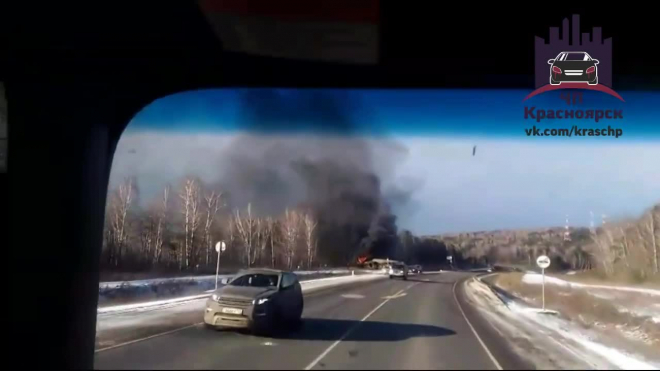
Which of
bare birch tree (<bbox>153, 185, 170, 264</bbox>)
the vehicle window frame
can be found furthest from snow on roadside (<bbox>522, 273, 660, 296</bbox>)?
bare birch tree (<bbox>153, 185, 170, 264</bbox>)

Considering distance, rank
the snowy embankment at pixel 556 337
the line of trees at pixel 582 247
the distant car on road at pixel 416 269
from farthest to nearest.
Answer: the distant car on road at pixel 416 269 < the line of trees at pixel 582 247 < the snowy embankment at pixel 556 337

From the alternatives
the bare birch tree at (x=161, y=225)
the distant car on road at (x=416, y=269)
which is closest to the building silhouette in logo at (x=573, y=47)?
the distant car on road at (x=416, y=269)

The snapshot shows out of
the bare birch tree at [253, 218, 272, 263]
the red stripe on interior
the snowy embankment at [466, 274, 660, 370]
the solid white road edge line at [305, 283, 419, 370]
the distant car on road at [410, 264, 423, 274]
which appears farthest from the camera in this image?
the red stripe on interior

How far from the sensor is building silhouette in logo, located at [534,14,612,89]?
4289mm

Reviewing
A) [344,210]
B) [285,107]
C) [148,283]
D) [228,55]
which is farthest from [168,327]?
[228,55]

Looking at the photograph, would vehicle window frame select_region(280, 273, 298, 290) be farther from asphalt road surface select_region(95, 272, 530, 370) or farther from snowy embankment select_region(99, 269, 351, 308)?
snowy embankment select_region(99, 269, 351, 308)

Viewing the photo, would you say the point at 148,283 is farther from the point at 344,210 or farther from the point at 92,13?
the point at 92,13

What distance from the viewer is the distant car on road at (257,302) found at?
13.0 ft

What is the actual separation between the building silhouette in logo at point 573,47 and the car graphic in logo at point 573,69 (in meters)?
0.04

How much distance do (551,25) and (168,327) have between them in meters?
3.16

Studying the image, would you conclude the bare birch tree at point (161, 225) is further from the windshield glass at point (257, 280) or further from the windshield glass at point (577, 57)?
the windshield glass at point (577, 57)

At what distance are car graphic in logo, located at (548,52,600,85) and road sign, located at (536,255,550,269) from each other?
110 centimetres

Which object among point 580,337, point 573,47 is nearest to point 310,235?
point 580,337

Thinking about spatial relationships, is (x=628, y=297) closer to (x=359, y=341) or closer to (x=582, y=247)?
(x=582, y=247)
